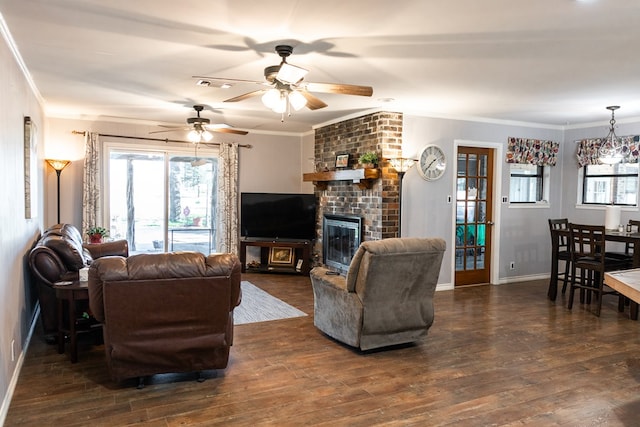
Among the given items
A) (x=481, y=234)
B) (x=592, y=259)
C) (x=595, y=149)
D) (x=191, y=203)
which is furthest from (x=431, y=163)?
(x=191, y=203)

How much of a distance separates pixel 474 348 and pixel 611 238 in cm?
268

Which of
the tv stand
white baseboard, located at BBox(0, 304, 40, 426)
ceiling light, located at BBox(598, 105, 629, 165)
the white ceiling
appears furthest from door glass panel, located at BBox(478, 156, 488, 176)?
white baseboard, located at BBox(0, 304, 40, 426)

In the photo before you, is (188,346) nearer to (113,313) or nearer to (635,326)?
(113,313)

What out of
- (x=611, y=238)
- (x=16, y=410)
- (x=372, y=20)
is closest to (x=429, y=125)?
(x=611, y=238)

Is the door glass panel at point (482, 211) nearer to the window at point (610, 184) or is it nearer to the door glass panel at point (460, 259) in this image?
the door glass panel at point (460, 259)

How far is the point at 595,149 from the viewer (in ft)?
22.2

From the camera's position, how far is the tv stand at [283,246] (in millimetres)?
7523

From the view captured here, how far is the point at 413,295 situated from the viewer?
398 cm

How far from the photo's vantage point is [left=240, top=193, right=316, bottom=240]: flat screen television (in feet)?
24.8

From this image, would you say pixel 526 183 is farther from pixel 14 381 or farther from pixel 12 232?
pixel 14 381

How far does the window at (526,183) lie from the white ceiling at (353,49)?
1.50 m

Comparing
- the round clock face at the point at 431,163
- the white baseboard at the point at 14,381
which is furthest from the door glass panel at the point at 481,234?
the white baseboard at the point at 14,381

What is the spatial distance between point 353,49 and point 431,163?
121 inches

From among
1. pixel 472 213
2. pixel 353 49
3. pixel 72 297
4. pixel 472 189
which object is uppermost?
pixel 353 49
